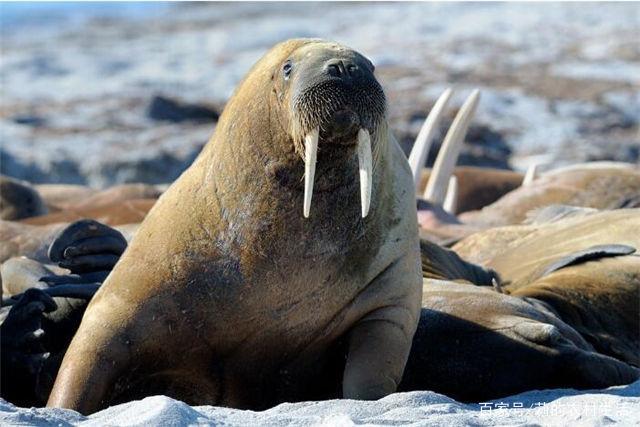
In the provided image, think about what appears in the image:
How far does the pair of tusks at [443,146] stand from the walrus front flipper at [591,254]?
4.28m

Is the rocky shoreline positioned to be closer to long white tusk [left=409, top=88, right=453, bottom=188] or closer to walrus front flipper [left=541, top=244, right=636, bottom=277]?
long white tusk [left=409, top=88, right=453, bottom=188]

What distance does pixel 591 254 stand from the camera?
724cm

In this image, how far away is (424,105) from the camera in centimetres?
2331

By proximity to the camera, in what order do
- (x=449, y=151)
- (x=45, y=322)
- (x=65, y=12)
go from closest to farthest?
1. (x=45, y=322)
2. (x=449, y=151)
3. (x=65, y=12)

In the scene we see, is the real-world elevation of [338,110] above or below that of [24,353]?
above

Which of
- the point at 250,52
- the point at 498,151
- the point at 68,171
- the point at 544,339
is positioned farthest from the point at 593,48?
the point at 544,339

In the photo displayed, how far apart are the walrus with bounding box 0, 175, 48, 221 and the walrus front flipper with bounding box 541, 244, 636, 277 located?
6.54m

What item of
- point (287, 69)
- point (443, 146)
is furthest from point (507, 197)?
point (287, 69)

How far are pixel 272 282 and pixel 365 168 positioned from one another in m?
0.59

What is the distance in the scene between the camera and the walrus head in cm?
496

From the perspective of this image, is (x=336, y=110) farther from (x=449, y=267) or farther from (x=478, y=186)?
(x=478, y=186)

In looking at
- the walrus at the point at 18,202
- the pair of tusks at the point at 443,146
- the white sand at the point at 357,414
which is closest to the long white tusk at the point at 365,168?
the white sand at the point at 357,414

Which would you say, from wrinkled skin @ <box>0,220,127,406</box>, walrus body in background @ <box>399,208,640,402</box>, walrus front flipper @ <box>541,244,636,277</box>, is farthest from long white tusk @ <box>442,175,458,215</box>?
wrinkled skin @ <box>0,220,127,406</box>

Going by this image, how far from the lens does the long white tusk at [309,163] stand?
4910 mm
